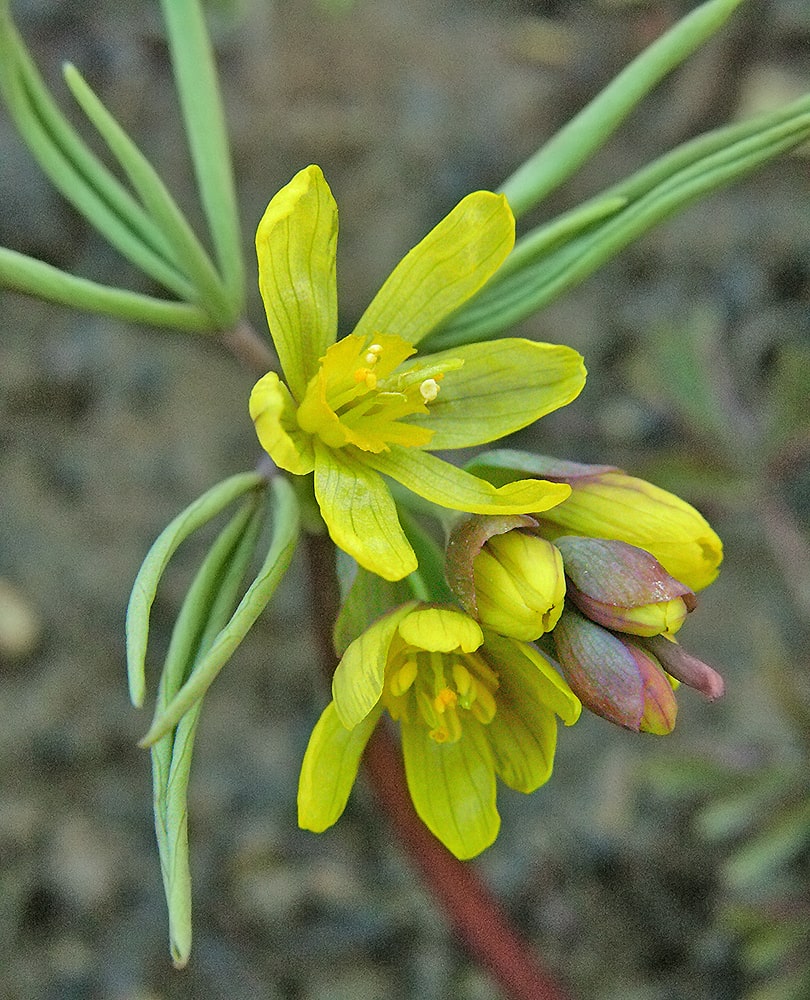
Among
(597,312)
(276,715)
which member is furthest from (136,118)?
(276,715)

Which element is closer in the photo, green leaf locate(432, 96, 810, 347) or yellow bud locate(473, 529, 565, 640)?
yellow bud locate(473, 529, 565, 640)

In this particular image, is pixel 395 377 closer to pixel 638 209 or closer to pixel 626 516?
pixel 626 516

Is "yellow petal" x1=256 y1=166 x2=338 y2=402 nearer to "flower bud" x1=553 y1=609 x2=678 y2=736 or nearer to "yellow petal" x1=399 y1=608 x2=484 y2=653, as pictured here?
"yellow petal" x1=399 y1=608 x2=484 y2=653

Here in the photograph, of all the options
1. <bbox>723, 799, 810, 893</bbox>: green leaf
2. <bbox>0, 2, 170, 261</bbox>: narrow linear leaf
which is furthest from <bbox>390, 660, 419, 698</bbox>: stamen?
<bbox>723, 799, 810, 893</bbox>: green leaf

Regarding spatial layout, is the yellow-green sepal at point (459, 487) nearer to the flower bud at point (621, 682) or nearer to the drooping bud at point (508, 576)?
the drooping bud at point (508, 576)

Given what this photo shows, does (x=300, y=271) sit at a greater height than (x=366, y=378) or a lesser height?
greater

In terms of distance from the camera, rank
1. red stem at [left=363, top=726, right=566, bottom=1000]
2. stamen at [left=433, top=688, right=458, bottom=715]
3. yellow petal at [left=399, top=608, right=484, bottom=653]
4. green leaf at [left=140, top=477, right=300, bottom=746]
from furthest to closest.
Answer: red stem at [left=363, top=726, right=566, bottom=1000] → stamen at [left=433, top=688, right=458, bottom=715] → yellow petal at [left=399, top=608, right=484, bottom=653] → green leaf at [left=140, top=477, right=300, bottom=746]

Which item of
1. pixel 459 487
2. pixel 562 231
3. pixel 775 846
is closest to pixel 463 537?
pixel 459 487
